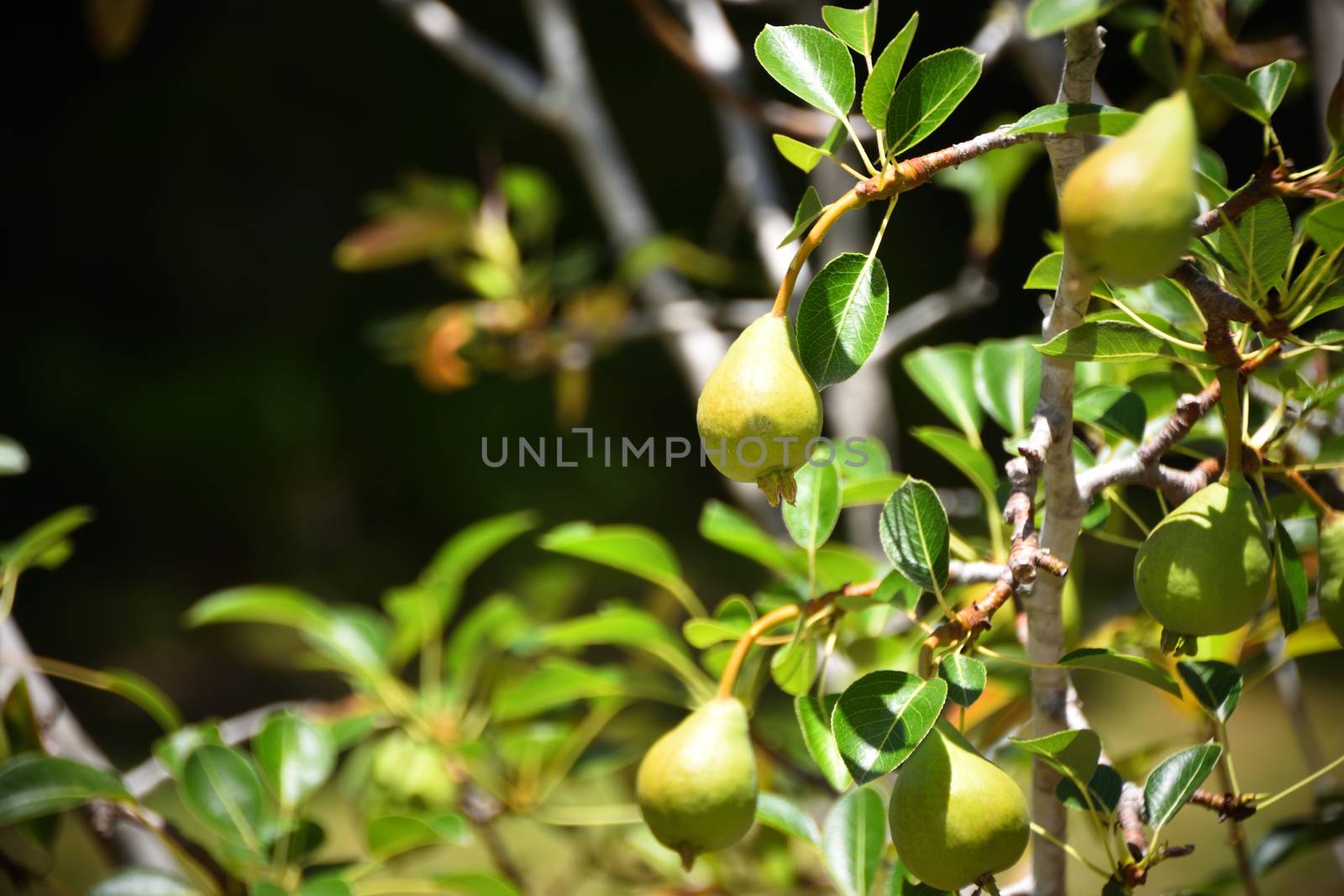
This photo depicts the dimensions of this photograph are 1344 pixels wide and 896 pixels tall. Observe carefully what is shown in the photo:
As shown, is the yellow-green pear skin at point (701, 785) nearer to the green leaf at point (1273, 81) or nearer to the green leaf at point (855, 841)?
the green leaf at point (855, 841)

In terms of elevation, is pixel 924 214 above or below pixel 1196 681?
above

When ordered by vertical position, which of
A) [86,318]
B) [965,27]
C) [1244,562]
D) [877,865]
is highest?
[965,27]

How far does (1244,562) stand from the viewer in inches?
11.1

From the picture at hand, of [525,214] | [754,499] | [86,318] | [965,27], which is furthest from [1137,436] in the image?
[86,318]

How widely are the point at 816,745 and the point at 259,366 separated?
2.63 m

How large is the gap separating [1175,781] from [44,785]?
0.44 m

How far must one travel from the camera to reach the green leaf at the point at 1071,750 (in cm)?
31

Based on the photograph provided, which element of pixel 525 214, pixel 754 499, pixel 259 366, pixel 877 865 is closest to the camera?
pixel 877 865

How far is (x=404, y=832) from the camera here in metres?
0.49

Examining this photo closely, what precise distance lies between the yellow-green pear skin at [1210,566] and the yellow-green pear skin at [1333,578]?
0.04 metres

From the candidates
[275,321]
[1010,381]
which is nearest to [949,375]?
[1010,381]

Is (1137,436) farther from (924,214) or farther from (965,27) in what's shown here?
(924,214)

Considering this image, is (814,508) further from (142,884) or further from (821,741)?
(142,884)

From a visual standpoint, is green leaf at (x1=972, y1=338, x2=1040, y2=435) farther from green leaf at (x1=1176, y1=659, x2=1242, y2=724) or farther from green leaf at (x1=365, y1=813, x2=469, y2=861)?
green leaf at (x1=365, y1=813, x2=469, y2=861)
